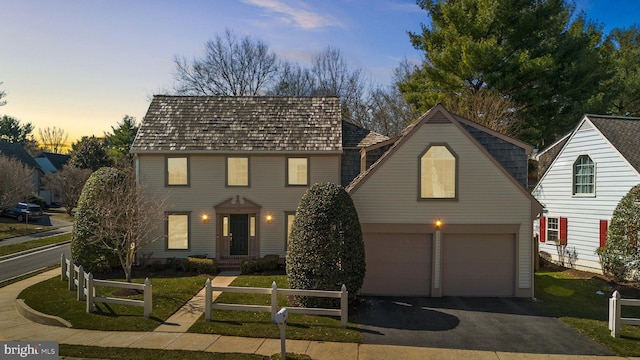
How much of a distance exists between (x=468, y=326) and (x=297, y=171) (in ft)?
33.9

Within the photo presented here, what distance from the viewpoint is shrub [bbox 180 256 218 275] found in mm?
16219

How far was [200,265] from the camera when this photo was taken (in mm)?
16266

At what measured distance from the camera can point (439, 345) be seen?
8922 millimetres

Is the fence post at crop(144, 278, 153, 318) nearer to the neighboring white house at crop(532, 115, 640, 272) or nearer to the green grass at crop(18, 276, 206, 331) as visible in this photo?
the green grass at crop(18, 276, 206, 331)

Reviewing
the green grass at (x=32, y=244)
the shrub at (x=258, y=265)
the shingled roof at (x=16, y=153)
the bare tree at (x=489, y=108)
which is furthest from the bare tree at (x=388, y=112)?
the shingled roof at (x=16, y=153)

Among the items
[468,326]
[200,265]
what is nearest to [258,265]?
[200,265]

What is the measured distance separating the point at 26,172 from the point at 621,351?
44.7 meters

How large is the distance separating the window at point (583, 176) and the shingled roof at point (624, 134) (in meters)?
1.37

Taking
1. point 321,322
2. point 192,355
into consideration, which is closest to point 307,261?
point 321,322

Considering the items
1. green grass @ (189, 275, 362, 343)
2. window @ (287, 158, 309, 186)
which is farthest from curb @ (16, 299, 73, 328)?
window @ (287, 158, 309, 186)

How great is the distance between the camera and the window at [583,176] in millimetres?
17359

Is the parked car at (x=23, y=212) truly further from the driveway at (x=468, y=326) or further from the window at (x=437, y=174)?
the window at (x=437, y=174)

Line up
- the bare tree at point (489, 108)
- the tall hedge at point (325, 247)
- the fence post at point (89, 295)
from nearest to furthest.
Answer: the tall hedge at point (325, 247) → the fence post at point (89, 295) → the bare tree at point (489, 108)

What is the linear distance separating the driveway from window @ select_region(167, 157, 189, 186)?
10.5 meters
